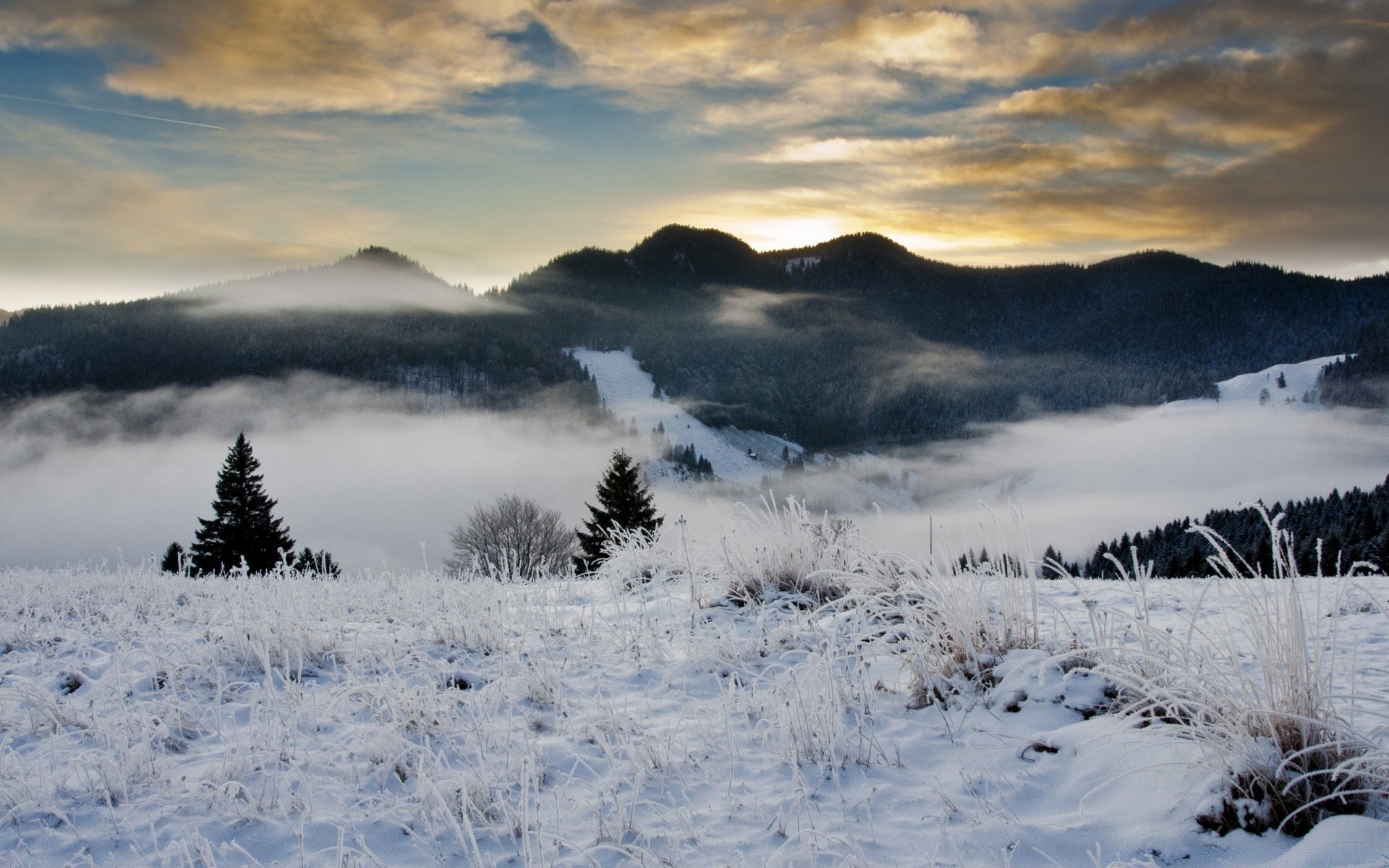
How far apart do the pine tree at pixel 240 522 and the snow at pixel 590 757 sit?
42.7 meters

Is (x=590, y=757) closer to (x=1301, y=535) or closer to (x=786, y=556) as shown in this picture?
(x=786, y=556)

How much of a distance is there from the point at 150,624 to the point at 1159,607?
9.20 m

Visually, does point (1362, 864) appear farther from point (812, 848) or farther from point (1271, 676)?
point (812, 848)

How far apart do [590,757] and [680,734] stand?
0.54m

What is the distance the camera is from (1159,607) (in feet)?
19.9

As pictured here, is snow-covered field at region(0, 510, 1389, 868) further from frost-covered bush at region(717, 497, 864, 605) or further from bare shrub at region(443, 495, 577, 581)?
bare shrub at region(443, 495, 577, 581)

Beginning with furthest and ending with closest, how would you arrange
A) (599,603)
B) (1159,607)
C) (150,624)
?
(599,603) → (150,624) → (1159,607)

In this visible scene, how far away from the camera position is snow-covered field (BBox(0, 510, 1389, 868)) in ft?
9.70

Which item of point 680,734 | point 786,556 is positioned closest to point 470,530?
point 786,556

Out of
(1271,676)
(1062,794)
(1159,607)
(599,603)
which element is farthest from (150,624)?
(1159,607)

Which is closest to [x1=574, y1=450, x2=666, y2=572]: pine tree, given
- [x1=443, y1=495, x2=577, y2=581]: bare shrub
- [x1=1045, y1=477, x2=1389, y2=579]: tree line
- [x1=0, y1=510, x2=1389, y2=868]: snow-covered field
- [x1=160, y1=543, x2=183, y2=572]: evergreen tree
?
[x1=443, y1=495, x2=577, y2=581]: bare shrub

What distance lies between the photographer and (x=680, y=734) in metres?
4.05

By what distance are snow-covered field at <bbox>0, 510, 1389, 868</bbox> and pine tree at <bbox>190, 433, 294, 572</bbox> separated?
42.5 m

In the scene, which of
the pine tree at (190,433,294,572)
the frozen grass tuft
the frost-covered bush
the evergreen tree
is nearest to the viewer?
the frozen grass tuft
